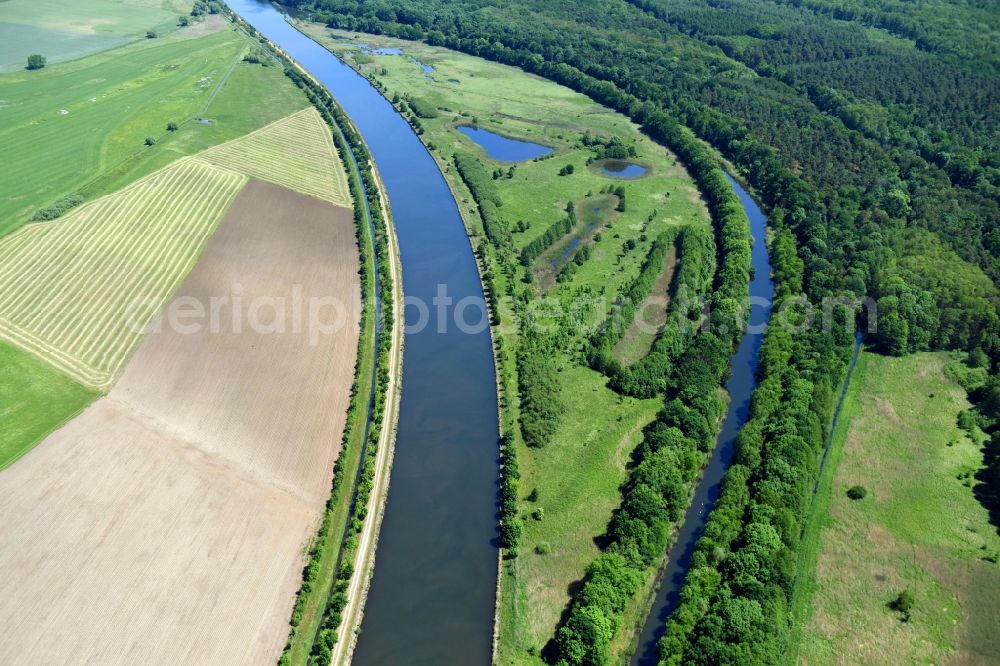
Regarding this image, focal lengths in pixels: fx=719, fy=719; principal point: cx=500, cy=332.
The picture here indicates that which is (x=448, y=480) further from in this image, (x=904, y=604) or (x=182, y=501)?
(x=904, y=604)

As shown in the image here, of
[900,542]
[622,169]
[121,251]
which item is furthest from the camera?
[622,169]

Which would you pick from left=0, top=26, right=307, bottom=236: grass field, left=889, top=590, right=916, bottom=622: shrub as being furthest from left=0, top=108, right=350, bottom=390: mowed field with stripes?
left=889, top=590, right=916, bottom=622: shrub

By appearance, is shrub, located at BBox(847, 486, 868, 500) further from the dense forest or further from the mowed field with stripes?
the mowed field with stripes

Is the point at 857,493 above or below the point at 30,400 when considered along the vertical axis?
above

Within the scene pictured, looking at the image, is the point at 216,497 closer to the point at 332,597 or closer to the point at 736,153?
the point at 332,597

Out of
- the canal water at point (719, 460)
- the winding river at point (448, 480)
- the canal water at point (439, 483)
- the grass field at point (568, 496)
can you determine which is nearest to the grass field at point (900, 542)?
the canal water at point (719, 460)

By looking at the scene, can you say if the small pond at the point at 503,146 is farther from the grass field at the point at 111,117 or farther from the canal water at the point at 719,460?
the canal water at the point at 719,460

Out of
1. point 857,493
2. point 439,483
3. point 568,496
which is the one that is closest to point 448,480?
point 439,483
